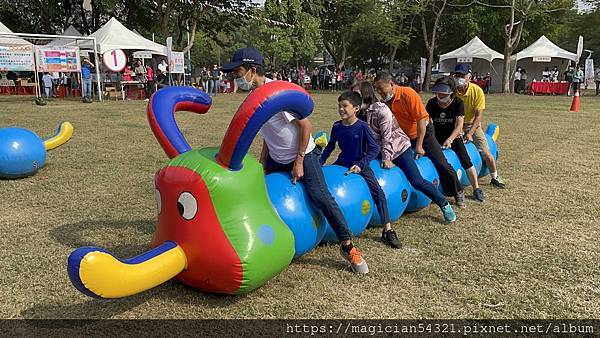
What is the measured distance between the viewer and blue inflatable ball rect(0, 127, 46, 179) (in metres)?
7.12

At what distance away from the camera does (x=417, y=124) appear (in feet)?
18.4

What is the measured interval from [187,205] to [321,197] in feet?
3.96

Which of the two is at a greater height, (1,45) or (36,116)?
(1,45)

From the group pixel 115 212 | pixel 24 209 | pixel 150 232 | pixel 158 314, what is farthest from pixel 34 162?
pixel 158 314

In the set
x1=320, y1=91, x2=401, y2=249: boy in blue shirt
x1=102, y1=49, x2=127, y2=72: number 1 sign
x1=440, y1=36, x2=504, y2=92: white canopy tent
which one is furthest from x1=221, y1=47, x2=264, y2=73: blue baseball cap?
x1=440, y1=36, x2=504, y2=92: white canopy tent

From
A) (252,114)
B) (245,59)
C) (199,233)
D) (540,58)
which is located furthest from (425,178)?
(540,58)

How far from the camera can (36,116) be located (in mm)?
15336

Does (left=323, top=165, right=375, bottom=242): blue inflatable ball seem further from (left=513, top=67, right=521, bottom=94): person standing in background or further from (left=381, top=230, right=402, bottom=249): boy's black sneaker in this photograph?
(left=513, top=67, right=521, bottom=94): person standing in background

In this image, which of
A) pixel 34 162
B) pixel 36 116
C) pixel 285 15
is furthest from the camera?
pixel 285 15

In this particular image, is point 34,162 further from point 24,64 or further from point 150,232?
point 24,64

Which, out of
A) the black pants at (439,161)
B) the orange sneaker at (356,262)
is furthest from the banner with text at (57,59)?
the orange sneaker at (356,262)

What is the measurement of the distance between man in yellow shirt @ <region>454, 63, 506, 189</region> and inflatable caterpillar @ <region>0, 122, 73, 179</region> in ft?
20.6

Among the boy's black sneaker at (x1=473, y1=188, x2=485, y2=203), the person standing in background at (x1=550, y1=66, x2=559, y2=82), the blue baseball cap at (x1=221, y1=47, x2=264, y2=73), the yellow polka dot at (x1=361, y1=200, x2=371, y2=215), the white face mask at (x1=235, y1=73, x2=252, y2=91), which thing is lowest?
the boy's black sneaker at (x1=473, y1=188, x2=485, y2=203)

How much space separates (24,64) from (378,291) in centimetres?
1817
